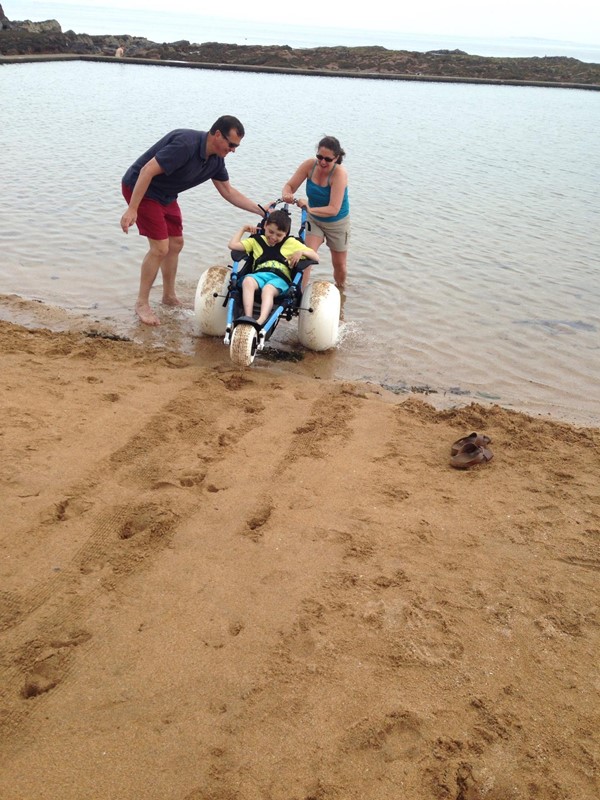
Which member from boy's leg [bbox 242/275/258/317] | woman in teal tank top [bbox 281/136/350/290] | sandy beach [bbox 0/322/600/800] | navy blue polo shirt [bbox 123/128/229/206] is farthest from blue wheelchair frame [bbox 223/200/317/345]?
sandy beach [bbox 0/322/600/800]

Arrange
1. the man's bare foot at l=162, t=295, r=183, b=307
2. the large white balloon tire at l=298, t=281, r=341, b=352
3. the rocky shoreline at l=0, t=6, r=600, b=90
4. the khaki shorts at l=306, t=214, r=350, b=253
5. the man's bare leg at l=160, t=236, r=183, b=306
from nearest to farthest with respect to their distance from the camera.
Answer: the large white balloon tire at l=298, t=281, r=341, b=352 < the man's bare leg at l=160, t=236, r=183, b=306 < the khaki shorts at l=306, t=214, r=350, b=253 < the man's bare foot at l=162, t=295, r=183, b=307 < the rocky shoreline at l=0, t=6, r=600, b=90

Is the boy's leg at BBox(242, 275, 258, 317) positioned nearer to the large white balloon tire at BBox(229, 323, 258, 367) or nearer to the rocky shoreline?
the large white balloon tire at BBox(229, 323, 258, 367)

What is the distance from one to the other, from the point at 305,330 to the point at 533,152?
54.1 ft

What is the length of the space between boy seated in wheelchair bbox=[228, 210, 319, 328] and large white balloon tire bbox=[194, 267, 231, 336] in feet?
1.05

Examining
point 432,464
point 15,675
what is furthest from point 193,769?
point 432,464

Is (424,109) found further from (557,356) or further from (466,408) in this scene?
(466,408)

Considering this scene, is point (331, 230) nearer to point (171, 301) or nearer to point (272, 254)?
point (272, 254)

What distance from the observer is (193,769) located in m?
2.55

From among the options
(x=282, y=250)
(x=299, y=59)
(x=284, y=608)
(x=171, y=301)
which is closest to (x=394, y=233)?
(x=171, y=301)

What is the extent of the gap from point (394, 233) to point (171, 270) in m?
5.06

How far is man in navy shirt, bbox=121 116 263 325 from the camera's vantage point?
632 centimetres

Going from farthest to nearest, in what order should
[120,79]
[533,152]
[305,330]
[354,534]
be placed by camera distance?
[120,79] < [533,152] < [305,330] < [354,534]

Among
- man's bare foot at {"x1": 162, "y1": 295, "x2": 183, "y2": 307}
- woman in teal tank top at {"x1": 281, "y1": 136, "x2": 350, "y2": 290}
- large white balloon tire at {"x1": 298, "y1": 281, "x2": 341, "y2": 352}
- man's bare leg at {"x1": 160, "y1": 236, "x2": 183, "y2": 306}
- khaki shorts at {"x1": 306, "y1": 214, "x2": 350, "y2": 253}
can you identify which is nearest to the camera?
large white balloon tire at {"x1": 298, "y1": 281, "x2": 341, "y2": 352}

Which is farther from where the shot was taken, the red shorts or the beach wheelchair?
the red shorts
